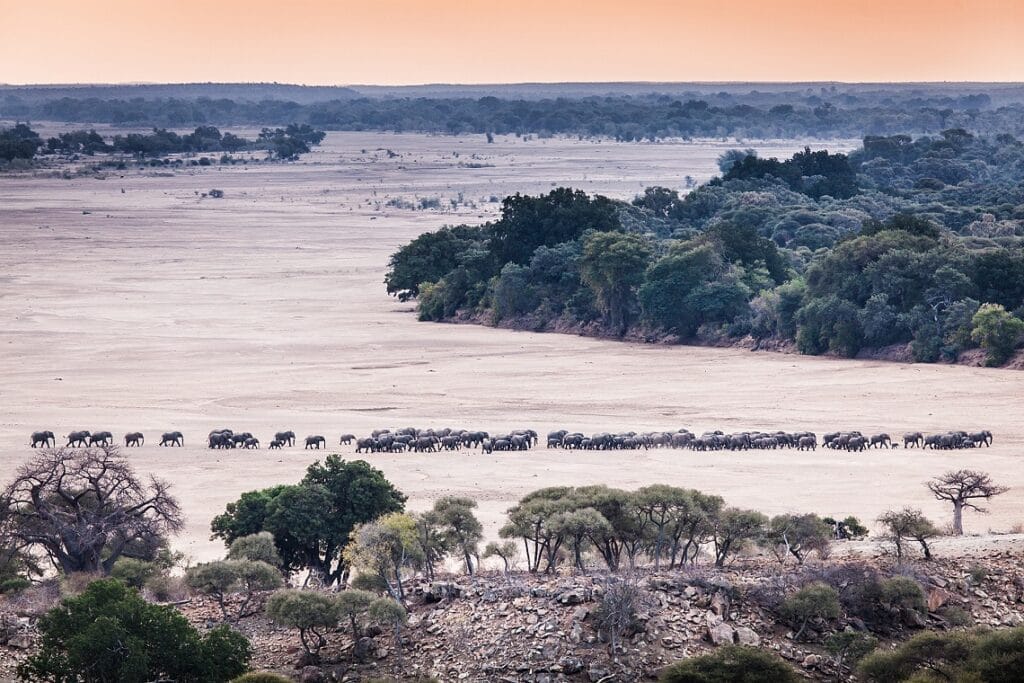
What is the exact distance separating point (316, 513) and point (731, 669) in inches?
400

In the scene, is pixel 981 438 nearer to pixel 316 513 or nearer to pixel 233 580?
pixel 316 513

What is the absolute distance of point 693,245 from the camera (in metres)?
73.3

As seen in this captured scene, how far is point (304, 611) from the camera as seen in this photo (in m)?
26.9

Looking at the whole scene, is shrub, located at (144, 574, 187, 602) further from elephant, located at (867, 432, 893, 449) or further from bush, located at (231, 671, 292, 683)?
elephant, located at (867, 432, 893, 449)

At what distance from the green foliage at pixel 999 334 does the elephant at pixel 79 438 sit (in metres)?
32.1

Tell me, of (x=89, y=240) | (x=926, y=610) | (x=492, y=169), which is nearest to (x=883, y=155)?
(x=492, y=169)

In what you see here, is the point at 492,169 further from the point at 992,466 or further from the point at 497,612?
the point at 497,612

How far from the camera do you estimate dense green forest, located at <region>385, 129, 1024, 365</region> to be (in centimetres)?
6462

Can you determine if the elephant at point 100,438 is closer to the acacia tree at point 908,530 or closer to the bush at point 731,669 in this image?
the acacia tree at point 908,530

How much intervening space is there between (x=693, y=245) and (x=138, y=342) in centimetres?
2431

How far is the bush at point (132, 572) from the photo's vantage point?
99.3ft

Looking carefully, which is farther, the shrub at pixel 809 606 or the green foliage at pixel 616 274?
the green foliage at pixel 616 274

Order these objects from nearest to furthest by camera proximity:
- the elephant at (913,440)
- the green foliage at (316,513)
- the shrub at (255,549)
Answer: the shrub at (255,549)
the green foliage at (316,513)
the elephant at (913,440)

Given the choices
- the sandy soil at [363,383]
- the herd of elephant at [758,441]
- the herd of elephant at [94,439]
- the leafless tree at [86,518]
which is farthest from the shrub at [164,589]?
the herd of elephant at [758,441]
